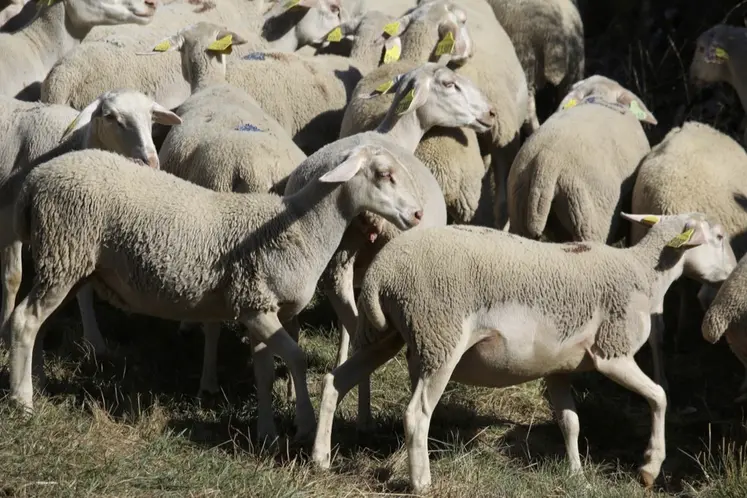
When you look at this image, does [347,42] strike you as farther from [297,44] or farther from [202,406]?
[202,406]

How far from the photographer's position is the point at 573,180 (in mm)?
7941

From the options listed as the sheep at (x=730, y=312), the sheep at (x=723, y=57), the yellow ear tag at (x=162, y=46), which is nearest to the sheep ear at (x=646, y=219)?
the sheep at (x=730, y=312)

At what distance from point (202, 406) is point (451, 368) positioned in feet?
5.87

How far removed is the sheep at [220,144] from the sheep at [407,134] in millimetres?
306

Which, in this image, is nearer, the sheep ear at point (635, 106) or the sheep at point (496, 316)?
the sheep at point (496, 316)

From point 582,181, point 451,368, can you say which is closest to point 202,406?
point 451,368

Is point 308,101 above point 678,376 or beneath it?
above

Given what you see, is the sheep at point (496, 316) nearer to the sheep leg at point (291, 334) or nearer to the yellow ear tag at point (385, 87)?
the sheep leg at point (291, 334)

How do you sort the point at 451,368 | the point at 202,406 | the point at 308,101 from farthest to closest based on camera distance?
1. the point at 308,101
2. the point at 202,406
3. the point at 451,368

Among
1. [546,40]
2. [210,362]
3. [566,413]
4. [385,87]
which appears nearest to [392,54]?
[385,87]

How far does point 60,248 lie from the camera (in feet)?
21.5

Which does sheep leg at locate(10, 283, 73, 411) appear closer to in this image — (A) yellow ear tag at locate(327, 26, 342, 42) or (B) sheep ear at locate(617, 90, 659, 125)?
(A) yellow ear tag at locate(327, 26, 342, 42)

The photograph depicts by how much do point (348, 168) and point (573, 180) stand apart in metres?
1.93

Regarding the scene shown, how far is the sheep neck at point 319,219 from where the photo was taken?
6629mm
